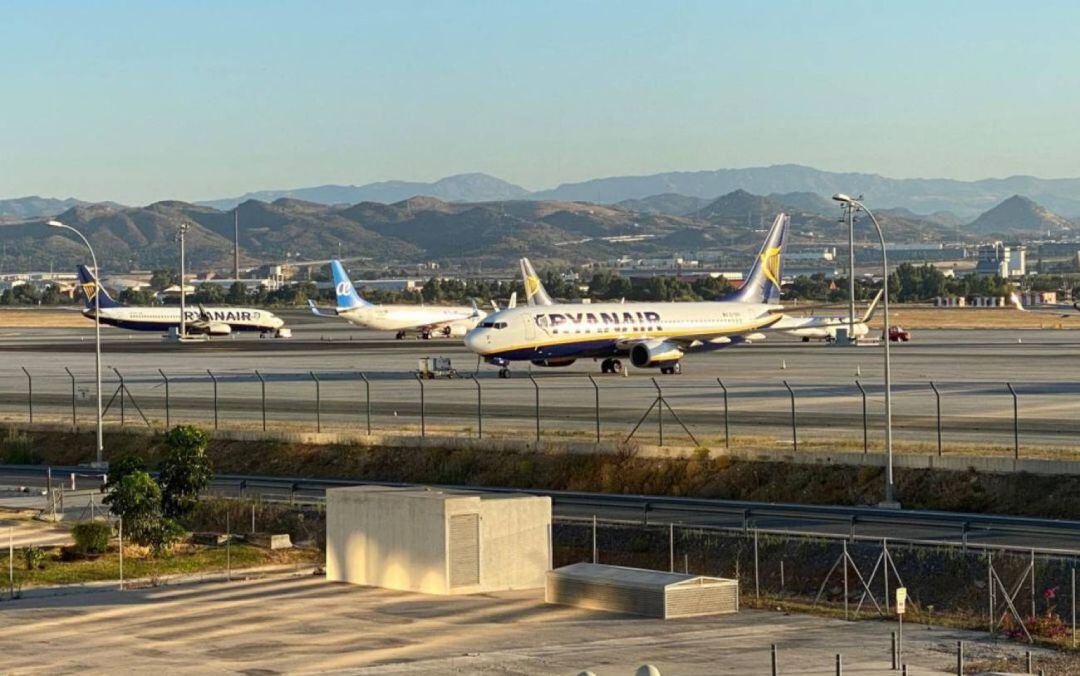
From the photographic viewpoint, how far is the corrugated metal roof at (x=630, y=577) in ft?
109

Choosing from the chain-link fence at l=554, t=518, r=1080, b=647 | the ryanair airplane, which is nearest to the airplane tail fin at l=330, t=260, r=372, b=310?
the ryanair airplane

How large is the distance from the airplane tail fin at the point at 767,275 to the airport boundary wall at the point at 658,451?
4299cm

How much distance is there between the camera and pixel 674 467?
165ft

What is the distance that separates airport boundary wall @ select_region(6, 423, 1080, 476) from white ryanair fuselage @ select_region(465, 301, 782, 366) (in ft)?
69.5

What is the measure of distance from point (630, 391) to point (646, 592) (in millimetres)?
41691

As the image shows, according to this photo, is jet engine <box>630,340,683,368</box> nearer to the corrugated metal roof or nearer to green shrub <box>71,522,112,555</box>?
green shrub <box>71,522,112,555</box>

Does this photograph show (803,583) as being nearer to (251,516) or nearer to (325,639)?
(325,639)

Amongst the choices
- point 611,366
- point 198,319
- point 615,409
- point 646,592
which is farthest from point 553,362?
point 198,319

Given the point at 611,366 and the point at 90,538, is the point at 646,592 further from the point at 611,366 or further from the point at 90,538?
the point at 611,366

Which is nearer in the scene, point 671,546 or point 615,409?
point 671,546

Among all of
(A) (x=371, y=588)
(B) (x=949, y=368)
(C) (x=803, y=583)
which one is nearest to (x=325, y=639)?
(A) (x=371, y=588)

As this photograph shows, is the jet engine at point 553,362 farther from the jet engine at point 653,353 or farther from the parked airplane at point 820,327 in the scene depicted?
the parked airplane at point 820,327

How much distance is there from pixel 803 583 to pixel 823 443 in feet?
52.4

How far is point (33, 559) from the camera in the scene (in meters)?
39.5
